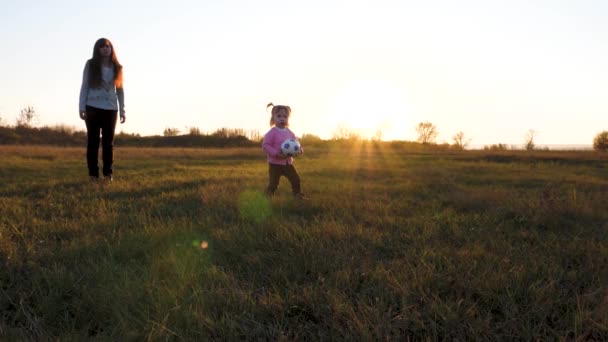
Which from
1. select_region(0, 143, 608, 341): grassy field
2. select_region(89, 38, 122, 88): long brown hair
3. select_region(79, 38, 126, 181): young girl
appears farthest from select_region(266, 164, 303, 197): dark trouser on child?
select_region(89, 38, 122, 88): long brown hair

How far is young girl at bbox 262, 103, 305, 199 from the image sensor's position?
17.1ft

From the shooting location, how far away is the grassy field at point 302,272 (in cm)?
173

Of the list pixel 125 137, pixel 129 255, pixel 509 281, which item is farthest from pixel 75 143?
pixel 509 281

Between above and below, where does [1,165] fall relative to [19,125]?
below

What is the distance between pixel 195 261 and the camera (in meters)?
2.48

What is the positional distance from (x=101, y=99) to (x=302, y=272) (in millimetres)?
5174

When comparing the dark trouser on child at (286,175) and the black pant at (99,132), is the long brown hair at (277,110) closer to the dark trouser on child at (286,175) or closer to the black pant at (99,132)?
the dark trouser on child at (286,175)

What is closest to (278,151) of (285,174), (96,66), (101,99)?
(285,174)

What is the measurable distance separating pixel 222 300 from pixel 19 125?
1362 inches

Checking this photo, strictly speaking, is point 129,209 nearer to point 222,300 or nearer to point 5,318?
point 5,318

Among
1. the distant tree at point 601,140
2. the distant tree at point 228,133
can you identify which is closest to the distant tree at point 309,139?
the distant tree at point 228,133

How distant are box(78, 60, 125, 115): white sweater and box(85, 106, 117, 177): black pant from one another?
0.09 meters

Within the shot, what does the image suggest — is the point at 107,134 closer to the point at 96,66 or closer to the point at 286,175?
the point at 96,66

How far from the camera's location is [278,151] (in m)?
5.17
